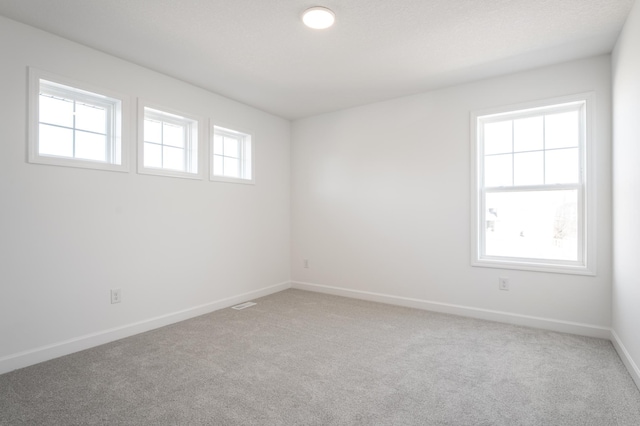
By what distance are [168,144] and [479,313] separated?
12.5 feet

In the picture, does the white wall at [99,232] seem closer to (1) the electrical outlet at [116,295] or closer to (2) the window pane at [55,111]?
(1) the electrical outlet at [116,295]

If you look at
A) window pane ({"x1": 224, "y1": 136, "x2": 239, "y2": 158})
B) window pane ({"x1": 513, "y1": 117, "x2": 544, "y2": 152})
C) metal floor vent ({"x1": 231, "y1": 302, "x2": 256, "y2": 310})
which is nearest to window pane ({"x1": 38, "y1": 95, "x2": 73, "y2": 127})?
window pane ({"x1": 224, "y1": 136, "x2": 239, "y2": 158})

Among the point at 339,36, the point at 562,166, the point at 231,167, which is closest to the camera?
the point at 339,36

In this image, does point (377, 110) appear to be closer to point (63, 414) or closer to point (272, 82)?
point (272, 82)

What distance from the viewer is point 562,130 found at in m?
3.30

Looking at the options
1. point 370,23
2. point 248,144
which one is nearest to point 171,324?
point 248,144

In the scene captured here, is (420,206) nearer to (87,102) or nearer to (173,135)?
(173,135)

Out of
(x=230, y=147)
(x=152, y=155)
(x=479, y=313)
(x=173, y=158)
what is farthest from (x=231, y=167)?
(x=479, y=313)

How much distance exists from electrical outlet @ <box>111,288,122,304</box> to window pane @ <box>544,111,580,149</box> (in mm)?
4360

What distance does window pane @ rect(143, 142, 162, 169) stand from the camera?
134 inches

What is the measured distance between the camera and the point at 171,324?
346 cm

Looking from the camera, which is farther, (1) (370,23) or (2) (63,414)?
(1) (370,23)

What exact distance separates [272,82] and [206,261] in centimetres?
216

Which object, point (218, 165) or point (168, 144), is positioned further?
point (218, 165)
